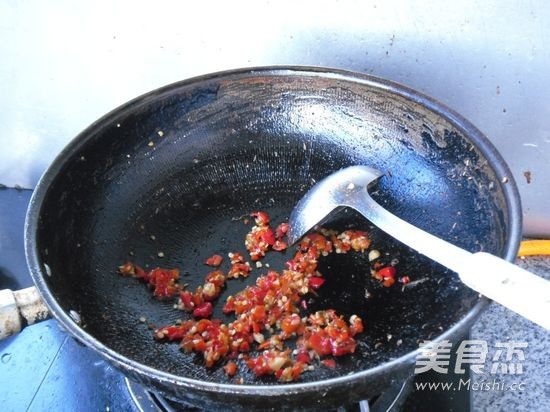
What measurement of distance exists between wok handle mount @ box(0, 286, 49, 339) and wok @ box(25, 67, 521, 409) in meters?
0.12

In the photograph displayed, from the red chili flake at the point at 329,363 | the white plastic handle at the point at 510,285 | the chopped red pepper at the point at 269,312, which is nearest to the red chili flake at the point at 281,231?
the chopped red pepper at the point at 269,312

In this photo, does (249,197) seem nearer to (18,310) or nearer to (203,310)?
(203,310)

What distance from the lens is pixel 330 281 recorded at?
1.17 m

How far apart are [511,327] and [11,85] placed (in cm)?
154

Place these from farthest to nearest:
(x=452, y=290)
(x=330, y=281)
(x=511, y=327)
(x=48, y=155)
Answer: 1. (x=48, y=155)
2. (x=511, y=327)
3. (x=330, y=281)
4. (x=452, y=290)

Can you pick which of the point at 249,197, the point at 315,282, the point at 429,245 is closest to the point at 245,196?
the point at 249,197

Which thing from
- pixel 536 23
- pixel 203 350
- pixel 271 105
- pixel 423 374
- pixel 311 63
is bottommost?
pixel 203 350

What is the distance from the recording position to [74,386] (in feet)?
3.66

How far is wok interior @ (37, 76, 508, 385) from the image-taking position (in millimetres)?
1026

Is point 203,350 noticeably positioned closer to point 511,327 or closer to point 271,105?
point 271,105

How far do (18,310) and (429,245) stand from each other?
0.79 metres

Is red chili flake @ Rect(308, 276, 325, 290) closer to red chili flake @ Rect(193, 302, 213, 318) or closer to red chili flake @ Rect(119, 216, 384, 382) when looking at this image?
red chili flake @ Rect(119, 216, 384, 382)

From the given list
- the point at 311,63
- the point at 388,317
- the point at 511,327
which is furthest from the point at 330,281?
the point at 511,327

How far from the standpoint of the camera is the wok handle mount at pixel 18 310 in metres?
1.10
